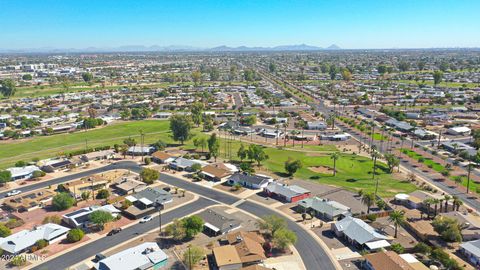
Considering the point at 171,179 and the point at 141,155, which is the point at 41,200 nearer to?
the point at 171,179

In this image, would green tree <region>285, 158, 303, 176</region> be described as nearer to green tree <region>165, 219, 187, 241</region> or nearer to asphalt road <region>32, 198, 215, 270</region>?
asphalt road <region>32, 198, 215, 270</region>

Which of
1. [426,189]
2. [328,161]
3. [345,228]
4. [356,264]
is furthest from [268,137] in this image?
[356,264]

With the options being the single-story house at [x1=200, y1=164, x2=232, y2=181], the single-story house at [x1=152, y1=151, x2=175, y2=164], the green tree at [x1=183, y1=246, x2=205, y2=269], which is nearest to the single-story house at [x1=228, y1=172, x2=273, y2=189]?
the single-story house at [x1=200, y1=164, x2=232, y2=181]

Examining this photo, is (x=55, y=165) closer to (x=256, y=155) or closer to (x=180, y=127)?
(x=180, y=127)

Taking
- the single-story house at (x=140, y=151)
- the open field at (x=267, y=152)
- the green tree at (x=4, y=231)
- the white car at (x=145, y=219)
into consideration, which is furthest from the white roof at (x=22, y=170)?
the white car at (x=145, y=219)

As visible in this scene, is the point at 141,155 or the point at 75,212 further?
the point at 141,155

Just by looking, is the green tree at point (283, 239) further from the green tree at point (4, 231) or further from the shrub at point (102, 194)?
the green tree at point (4, 231)
